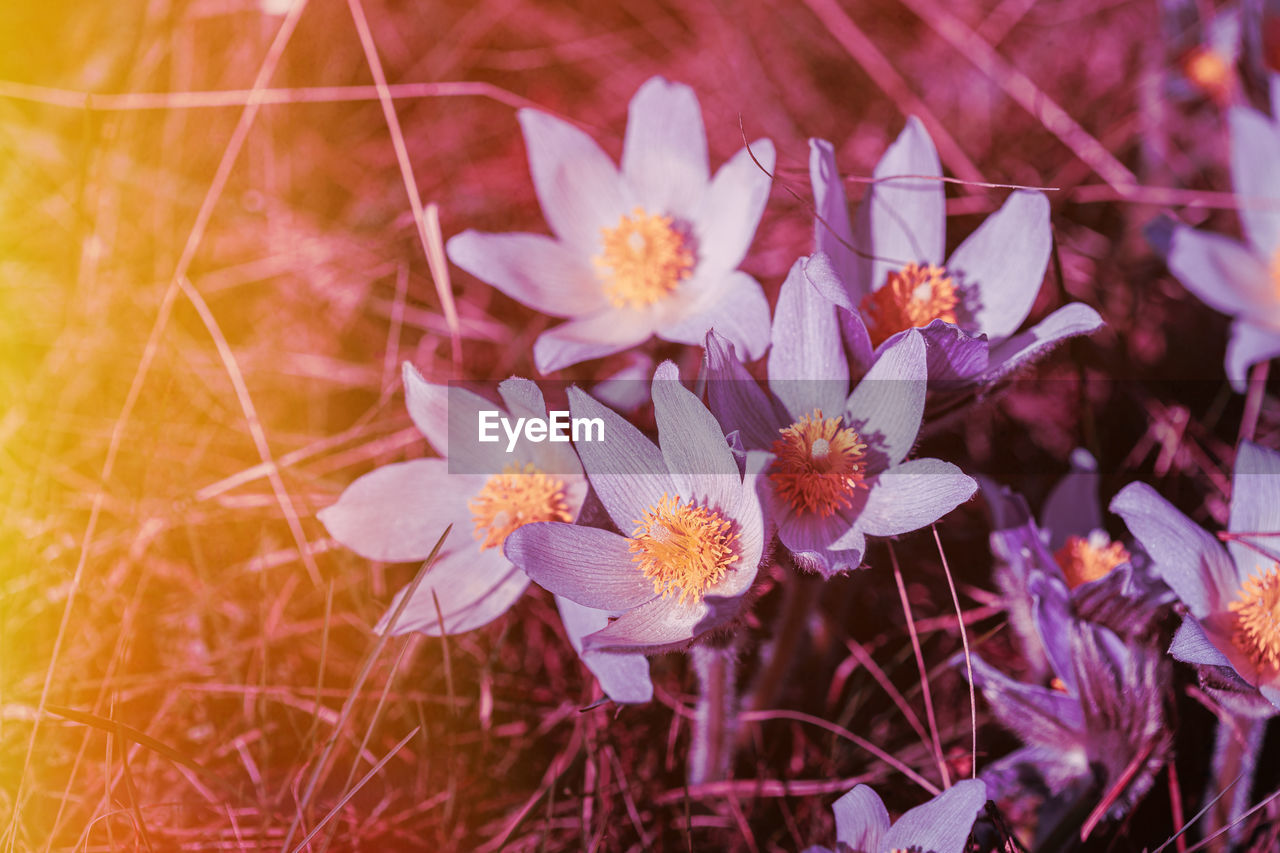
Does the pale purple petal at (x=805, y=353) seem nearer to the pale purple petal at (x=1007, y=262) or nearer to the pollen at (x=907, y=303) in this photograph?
the pollen at (x=907, y=303)

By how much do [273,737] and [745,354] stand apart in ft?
3.28

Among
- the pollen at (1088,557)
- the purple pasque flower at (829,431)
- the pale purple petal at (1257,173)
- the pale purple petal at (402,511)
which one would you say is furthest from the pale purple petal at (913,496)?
the pale purple petal at (1257,173)

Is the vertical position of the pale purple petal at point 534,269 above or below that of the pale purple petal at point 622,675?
above

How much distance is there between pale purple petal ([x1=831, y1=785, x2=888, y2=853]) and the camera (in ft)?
3.37

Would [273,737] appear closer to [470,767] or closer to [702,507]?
[470,767]

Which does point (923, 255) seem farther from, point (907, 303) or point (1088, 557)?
point (1088, 557)

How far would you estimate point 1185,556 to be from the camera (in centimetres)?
108

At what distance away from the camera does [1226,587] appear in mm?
1142

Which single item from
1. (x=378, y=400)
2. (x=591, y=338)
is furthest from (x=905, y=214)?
(x=378, y=400)

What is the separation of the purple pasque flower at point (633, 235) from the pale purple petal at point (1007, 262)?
32 centimetres

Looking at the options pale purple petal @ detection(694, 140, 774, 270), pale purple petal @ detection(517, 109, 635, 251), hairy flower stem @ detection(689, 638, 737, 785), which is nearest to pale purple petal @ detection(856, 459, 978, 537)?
hairy flower stem @ detection(689, 638, 737, 785)

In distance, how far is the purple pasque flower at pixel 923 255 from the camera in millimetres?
1156

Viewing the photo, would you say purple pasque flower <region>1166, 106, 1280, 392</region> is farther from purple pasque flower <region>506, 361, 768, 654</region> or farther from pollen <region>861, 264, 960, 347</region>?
purple pasque flower <region>506, 361, 768, 654</region>

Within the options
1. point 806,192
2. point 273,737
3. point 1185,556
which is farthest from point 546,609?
point 1185,556
